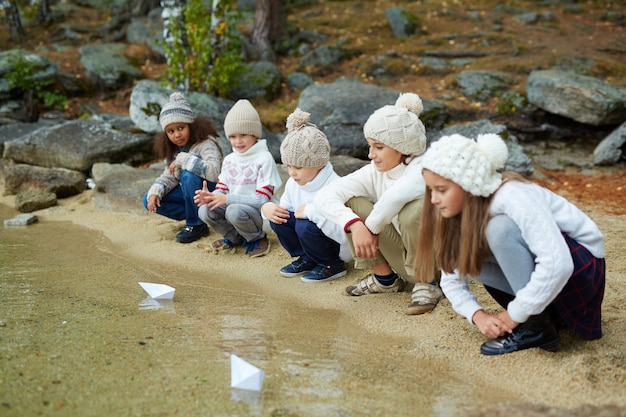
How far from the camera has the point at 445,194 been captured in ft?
8.72

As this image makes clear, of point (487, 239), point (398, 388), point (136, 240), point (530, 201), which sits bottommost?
point (136, 240)

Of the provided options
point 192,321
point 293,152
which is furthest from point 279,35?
point 192,321

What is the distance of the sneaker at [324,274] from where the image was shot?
13.5 feet

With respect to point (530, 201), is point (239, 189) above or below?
below

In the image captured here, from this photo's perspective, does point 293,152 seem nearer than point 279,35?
Yes

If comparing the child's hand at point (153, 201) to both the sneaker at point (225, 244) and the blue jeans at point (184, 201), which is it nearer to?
the blue jeans at point (184, 201)

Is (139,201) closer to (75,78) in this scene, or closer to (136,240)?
(136,240)

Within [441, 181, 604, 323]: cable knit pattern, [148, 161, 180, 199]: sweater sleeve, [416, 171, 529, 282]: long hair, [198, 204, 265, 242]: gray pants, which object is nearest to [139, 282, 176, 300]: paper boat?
[198, 204, 265, 242]: gray pants

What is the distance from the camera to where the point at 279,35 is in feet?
35.2

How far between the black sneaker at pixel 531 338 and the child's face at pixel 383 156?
44.5 inches

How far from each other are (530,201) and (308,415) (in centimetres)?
119

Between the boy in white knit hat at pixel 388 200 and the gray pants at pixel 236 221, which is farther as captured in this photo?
the gray pants at pixel 236 221

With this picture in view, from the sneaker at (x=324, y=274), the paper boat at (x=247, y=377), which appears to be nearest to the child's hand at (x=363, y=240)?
the sneaker at (x=324, y=274)

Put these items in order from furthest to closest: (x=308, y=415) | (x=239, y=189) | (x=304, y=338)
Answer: (x=239, y=189) < (x=304, y=338) < (x=308, y=415)
